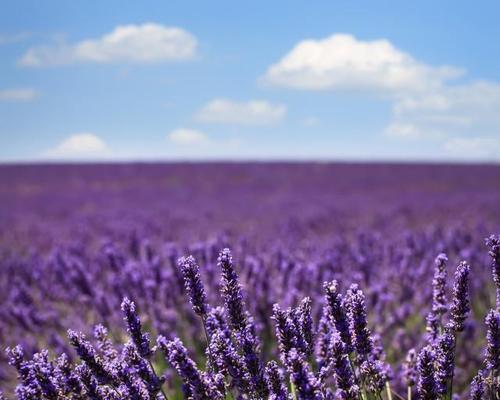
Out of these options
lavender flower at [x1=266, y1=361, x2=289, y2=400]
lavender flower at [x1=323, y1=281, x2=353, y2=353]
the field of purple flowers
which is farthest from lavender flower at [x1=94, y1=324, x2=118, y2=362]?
lavender flower at [x1=323, y1=281, x2=353, y2=353]

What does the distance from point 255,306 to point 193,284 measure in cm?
233

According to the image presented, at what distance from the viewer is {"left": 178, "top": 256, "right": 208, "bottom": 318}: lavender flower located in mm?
1804

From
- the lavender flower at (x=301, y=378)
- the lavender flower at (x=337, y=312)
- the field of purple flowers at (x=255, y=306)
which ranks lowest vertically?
the field of purple flowers at (x=255, y=306)

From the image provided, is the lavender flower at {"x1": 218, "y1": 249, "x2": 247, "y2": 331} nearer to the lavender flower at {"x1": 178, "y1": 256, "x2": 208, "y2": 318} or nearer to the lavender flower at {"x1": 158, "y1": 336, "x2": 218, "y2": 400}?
the lavender flower at {"x1": 178, "y1": 256, "x2": 208, "y2": 318}

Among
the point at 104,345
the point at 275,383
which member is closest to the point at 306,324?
the point at 275,383

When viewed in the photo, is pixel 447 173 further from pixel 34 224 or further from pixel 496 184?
pixel 34 224

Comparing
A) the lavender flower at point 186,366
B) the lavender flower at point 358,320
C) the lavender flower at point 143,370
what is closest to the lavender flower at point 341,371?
the lavender flower at point 358,320

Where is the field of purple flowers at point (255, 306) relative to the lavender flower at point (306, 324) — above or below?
below

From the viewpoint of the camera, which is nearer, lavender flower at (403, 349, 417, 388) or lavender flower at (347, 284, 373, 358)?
lavender flower at (347, 284, 373, 358)

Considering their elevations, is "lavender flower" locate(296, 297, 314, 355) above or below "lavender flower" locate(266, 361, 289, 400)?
above

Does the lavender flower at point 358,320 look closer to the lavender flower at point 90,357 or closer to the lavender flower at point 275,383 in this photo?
the lavender flower at point 275,383

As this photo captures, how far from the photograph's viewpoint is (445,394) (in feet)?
5.82

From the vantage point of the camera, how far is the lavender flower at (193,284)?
180 cm

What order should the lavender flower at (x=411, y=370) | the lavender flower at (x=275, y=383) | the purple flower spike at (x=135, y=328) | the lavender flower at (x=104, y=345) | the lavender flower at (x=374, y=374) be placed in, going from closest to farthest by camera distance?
1. the lavender flower at (x=275, y=383)
2. the purple flower spike at (x=135, y=328)
3. the lavender flower at (x=374, y=374)
4. the lavender flower at (x=104, y=345)
5. the lavender flower at (x=411, y=370)
